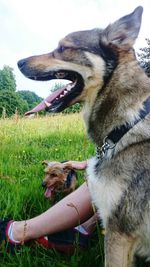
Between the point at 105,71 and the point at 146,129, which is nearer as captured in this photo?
the point at 146,129

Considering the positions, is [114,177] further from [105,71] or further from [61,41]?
[61,41]

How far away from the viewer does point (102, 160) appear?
2.87m

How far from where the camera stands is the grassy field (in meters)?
3.12

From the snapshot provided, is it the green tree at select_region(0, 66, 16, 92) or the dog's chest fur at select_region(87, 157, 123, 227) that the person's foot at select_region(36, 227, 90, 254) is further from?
the green tree at select_region(0, 66, 16, 92)

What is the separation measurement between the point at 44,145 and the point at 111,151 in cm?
437

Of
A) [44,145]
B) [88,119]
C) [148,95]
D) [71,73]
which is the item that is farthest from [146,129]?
[44,145]

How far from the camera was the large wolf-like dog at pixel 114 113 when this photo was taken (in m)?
2.64

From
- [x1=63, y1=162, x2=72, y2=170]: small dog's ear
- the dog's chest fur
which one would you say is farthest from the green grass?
the dog's chest fur

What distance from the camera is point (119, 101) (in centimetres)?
290

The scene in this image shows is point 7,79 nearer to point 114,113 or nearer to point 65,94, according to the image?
point 65,94

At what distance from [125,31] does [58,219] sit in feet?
4.74

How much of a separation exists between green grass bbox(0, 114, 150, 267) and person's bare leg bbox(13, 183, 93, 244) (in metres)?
0.13

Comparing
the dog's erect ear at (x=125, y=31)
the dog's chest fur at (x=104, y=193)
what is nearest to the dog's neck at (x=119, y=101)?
the dog's erect ear at (x=125, y=31)

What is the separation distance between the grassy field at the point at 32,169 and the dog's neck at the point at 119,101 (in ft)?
2.94
